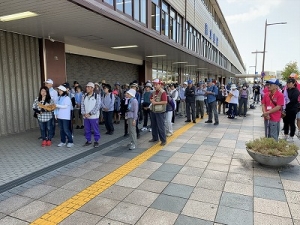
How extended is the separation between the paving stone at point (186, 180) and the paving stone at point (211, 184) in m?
0.09

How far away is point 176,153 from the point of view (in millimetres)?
5914

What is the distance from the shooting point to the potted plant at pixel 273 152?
457 centimetres

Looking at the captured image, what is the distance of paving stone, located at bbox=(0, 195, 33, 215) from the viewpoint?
3313 millimetres

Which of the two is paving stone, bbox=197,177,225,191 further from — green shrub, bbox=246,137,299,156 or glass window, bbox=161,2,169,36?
glass window, bbox=161,2,169,36

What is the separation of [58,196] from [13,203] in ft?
2.01

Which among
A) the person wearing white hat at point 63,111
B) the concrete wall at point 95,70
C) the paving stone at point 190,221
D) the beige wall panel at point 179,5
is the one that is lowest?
the paving stone at point 190,221

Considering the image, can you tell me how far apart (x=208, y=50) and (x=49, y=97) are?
72.5 ft

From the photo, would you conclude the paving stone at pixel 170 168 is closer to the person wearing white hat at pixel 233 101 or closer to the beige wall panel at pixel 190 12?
the person wearing white hat at pixel 233 101

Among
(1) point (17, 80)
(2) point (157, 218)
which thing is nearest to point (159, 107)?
(2) point (157, 218)

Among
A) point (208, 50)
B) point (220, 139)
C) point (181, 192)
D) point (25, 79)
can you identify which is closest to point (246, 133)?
point (220, 139)

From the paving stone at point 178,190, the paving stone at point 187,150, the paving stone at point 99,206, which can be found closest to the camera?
the paving stone at point 99,206

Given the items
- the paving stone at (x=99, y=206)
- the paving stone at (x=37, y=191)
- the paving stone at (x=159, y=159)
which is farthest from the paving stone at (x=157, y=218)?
the paving stone at (x=159, y=159)

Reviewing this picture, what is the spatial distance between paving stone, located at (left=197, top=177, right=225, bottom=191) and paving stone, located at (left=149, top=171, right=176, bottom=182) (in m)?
0.53

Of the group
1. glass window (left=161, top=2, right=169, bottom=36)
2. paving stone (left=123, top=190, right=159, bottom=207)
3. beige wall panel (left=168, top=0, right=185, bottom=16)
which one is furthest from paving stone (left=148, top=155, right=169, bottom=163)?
beige wall panel (left=168, top=0, right=185, bottom=16)
